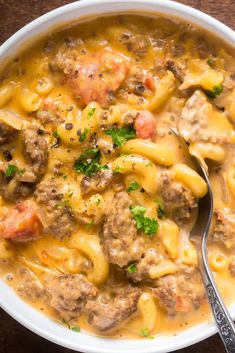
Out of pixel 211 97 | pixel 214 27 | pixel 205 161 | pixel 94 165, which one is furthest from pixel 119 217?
pixel 214 27

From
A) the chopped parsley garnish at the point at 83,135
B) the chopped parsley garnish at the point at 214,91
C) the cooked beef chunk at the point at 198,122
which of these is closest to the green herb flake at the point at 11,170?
the chopped parsley garnish at the point at 83,135

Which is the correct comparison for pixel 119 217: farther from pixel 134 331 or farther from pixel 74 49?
pixel 74 49

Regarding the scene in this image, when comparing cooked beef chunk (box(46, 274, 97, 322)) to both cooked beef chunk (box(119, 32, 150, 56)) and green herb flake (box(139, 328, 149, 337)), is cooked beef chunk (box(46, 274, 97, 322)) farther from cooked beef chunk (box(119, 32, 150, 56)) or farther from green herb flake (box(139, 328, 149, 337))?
Result: cooked beef chunk (box(119, 32, 150, 56))

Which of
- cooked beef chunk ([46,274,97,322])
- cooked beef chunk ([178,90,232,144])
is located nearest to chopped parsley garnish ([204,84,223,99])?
cooked beef chunk ([178,90,232,144])

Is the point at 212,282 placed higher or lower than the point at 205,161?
lower

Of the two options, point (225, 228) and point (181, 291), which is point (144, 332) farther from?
point (225, 228)

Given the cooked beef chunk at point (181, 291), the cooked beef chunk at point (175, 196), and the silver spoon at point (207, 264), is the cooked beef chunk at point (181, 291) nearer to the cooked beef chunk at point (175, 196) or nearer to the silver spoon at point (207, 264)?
the silver spoon at point (207, 264)
